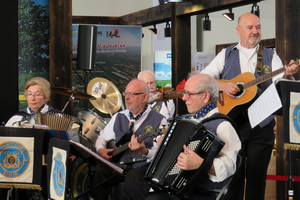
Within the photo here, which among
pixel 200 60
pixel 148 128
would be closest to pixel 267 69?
pixel 148 128

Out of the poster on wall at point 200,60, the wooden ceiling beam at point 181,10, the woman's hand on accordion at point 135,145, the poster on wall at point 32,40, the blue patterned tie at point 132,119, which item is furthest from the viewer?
the poster on wall at point 200,60

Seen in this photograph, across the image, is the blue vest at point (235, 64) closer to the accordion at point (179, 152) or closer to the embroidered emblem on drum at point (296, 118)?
the embroidered emblem on drum at point (296, 118)

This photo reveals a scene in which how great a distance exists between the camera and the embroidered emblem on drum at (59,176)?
3.97m

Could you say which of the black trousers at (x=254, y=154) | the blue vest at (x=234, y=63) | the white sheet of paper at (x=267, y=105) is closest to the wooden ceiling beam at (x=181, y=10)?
the blue vest at (x=234, y=63)

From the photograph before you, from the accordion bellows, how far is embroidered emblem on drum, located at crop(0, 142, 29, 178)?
789mm

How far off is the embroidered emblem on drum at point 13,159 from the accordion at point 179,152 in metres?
1.34

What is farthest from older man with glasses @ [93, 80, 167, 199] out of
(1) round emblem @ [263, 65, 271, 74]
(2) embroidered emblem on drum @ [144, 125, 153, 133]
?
(1) round emblem @ [263, 65, 271, 74]

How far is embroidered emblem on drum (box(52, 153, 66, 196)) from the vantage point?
3.97 metres

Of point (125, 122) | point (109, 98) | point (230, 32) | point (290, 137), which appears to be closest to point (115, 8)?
point (230, 32)

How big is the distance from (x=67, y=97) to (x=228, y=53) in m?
2.78

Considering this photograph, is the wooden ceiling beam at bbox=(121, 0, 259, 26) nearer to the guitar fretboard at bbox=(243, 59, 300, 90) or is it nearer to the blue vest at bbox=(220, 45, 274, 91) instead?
the blue vest at bbox=(220, 45, 274, 91)

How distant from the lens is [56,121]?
5348mm

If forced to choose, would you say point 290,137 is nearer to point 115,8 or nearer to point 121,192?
point 121,192

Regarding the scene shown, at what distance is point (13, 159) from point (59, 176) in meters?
0.67
